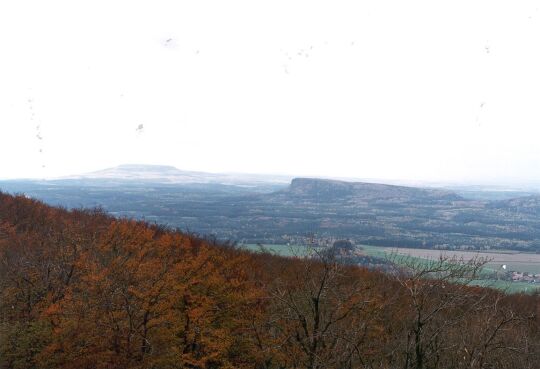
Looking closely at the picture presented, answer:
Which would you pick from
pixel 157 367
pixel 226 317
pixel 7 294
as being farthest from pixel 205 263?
pixel 7 294

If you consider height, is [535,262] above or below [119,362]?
below

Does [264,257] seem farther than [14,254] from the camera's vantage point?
Yes

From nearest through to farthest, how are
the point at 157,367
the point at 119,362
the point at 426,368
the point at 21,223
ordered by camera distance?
the point at 426,368
the point at 119,362
the point at 157,367
the point at 21,223

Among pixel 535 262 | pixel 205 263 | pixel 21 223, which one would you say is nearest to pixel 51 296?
Answer: pixel 205 263

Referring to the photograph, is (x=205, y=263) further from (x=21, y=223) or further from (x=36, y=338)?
(x=21, y=223)

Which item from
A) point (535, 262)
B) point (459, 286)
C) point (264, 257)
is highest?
point (459, 286)

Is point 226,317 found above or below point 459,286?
below

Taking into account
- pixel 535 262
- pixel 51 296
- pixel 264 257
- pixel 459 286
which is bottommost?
pixel 535 262

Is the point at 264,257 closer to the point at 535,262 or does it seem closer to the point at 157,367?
the point at 157,367

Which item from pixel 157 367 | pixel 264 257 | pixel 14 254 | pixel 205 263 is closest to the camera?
pixel 157 367
